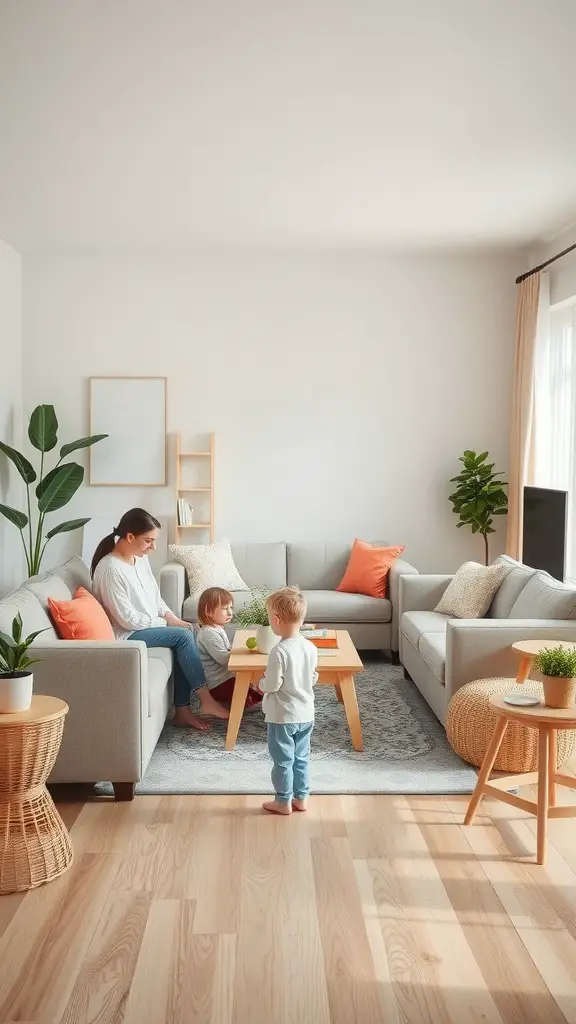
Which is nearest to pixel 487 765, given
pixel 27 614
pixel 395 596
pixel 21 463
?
pixel 27 614

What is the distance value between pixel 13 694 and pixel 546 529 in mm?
3477

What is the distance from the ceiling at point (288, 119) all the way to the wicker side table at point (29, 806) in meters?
2.49

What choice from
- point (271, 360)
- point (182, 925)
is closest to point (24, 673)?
point (182, 925)

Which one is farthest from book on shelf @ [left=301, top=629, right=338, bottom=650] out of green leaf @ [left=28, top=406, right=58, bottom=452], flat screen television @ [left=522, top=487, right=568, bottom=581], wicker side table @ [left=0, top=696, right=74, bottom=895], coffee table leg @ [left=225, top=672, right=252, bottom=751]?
green leaf @ [left=28, top=406, right=58, bottom=452]

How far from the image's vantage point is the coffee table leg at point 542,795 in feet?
10.6

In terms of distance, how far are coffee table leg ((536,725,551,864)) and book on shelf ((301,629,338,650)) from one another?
1.61 meters

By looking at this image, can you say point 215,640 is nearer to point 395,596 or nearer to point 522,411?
point 395,596

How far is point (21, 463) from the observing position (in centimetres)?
689

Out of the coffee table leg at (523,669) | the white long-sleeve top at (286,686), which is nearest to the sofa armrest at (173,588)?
the white long-sleeve top at (286,686)

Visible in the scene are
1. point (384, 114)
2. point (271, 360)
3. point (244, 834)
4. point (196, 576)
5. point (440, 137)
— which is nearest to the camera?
point (244, 834)

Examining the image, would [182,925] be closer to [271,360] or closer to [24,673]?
[24,673]

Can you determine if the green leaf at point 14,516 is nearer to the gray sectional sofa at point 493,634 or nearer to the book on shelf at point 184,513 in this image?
the book on shelf at point 184,513

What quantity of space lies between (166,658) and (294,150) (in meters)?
2.64

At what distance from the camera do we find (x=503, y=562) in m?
5.59
